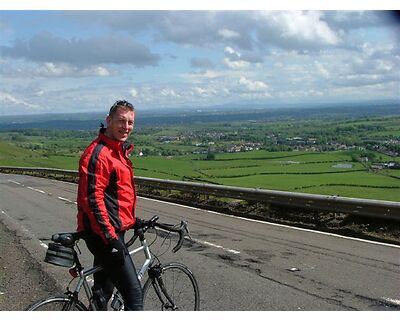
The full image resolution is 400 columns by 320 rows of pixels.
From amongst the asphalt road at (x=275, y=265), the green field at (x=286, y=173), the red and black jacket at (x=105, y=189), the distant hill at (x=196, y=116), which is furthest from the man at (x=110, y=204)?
the distant hill at (x=196, y=116)

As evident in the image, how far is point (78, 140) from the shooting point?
251 feet

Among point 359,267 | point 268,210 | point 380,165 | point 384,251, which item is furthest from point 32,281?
point 380,165

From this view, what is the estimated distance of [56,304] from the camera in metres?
3.39

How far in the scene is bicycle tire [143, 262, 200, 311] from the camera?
4.01 meters

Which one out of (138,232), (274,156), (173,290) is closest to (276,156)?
(274,156)

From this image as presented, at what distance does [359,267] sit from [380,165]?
83.2ft

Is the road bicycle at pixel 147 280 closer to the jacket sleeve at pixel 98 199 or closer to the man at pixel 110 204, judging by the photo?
the man at pixel 110 204

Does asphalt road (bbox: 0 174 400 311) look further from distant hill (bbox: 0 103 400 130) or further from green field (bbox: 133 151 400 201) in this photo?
distant hill (bbox: 0 103 400 130)

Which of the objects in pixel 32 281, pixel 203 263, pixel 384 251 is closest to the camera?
pixel 32 281

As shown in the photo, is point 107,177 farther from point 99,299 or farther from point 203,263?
point 203,263

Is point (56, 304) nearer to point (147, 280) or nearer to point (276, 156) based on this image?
point (147, 280)

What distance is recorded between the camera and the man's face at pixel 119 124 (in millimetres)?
3533

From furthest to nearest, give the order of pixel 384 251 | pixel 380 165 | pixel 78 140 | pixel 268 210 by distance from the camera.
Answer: pixel 78 140 < pixel 380 165 < pixel 268 210 < pixel 384 251

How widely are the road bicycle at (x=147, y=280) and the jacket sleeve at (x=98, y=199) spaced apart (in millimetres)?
240
